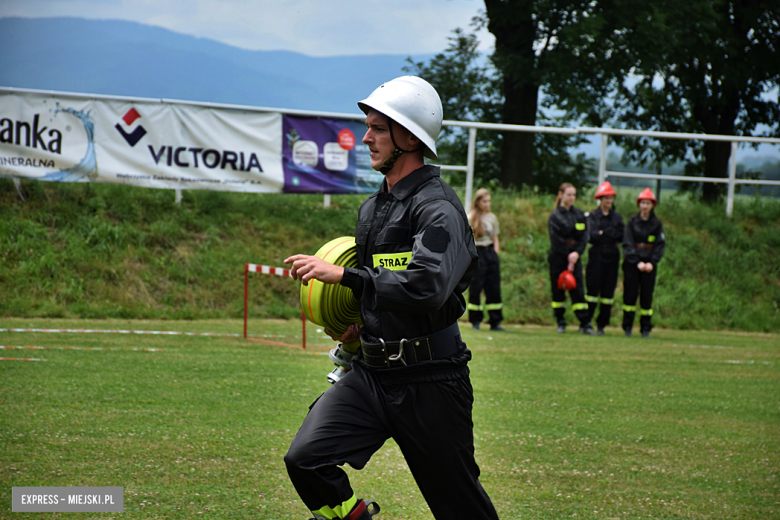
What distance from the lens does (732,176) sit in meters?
17.4

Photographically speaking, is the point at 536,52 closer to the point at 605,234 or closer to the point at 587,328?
the point at 605,234

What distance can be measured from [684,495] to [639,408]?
8.27 feet

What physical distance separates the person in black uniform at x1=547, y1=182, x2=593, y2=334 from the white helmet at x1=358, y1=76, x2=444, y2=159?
9.74 m

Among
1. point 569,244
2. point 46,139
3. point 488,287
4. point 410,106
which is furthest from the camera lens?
point 46,139

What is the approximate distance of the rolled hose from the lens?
3.48 metres

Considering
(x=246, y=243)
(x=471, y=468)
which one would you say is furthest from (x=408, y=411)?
(x=246, y=243)

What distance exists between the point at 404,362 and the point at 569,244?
10.2 metres

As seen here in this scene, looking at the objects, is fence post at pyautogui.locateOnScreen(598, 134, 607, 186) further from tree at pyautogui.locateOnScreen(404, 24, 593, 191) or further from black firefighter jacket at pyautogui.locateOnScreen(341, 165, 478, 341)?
black firefighter jacket at pyautogui.locateOnScreen(341, 165, 478, 341)

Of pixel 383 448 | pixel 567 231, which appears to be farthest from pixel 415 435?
pixel 567 231

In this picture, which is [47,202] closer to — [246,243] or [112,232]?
[112,232]

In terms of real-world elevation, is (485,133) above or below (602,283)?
above

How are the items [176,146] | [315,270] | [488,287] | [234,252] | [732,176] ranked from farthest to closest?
[732,176] < [176,146] < [234,252] < [488,287] < [315,270]

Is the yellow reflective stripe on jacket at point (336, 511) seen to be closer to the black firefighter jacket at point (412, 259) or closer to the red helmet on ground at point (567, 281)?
the black firefighter jacket at point (412, 259)

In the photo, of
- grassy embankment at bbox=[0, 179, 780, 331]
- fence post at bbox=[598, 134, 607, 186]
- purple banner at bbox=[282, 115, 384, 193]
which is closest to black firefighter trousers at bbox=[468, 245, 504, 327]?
grassy embankment at bbox=[0, 179, 780, 331]
